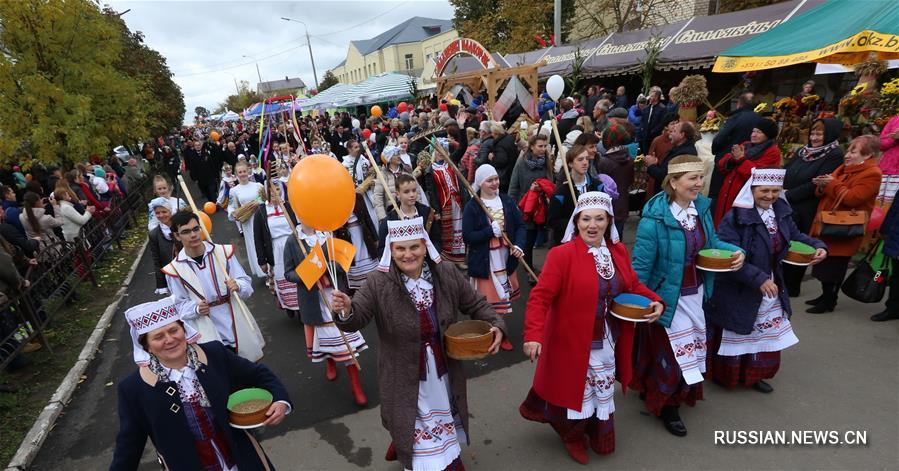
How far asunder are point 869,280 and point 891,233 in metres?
0.56

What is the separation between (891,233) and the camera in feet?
15.6

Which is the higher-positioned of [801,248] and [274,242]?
[801,248]

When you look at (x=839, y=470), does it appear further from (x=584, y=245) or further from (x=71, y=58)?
(x=71, y=58)

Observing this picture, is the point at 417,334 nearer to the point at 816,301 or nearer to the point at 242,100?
the point at 816,301

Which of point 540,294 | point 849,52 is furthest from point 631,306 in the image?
point 849,52

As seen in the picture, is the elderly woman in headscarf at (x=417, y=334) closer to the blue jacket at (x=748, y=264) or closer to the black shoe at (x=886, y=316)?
the blue jacket at (x=748, y=264)

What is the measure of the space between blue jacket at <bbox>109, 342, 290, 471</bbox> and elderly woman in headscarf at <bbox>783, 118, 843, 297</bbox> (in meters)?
5.98

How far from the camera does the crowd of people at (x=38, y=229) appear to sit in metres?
5.54

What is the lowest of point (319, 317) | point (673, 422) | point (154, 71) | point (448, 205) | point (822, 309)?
point (822, 309)

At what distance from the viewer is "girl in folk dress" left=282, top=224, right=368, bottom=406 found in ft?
14.4

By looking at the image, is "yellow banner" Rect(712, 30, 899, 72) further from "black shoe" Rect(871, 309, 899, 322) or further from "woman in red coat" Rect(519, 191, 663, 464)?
"woman in red coat" Rect(519, 191, 663, 464)

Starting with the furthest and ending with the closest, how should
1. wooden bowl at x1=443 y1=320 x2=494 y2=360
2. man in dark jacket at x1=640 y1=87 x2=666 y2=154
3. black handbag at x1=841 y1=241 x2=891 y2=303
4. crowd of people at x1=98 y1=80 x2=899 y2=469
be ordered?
man in dark jacket at x1=640 y1=87 x2=666 y2=154
black handbag at x1=841 y1=241 x2=891 y2=303
wooden bowl at x1=443 y1=320 x2=494 y2=360
crowd of people at x1=98 y1=80 x2=899 y2=469

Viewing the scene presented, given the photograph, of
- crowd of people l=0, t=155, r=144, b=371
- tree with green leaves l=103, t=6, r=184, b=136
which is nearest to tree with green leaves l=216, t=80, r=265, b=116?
tree with green leaves l=103, t=6, r=184, b=136

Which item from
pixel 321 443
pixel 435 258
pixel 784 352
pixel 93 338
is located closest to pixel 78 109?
pixel 93 338
